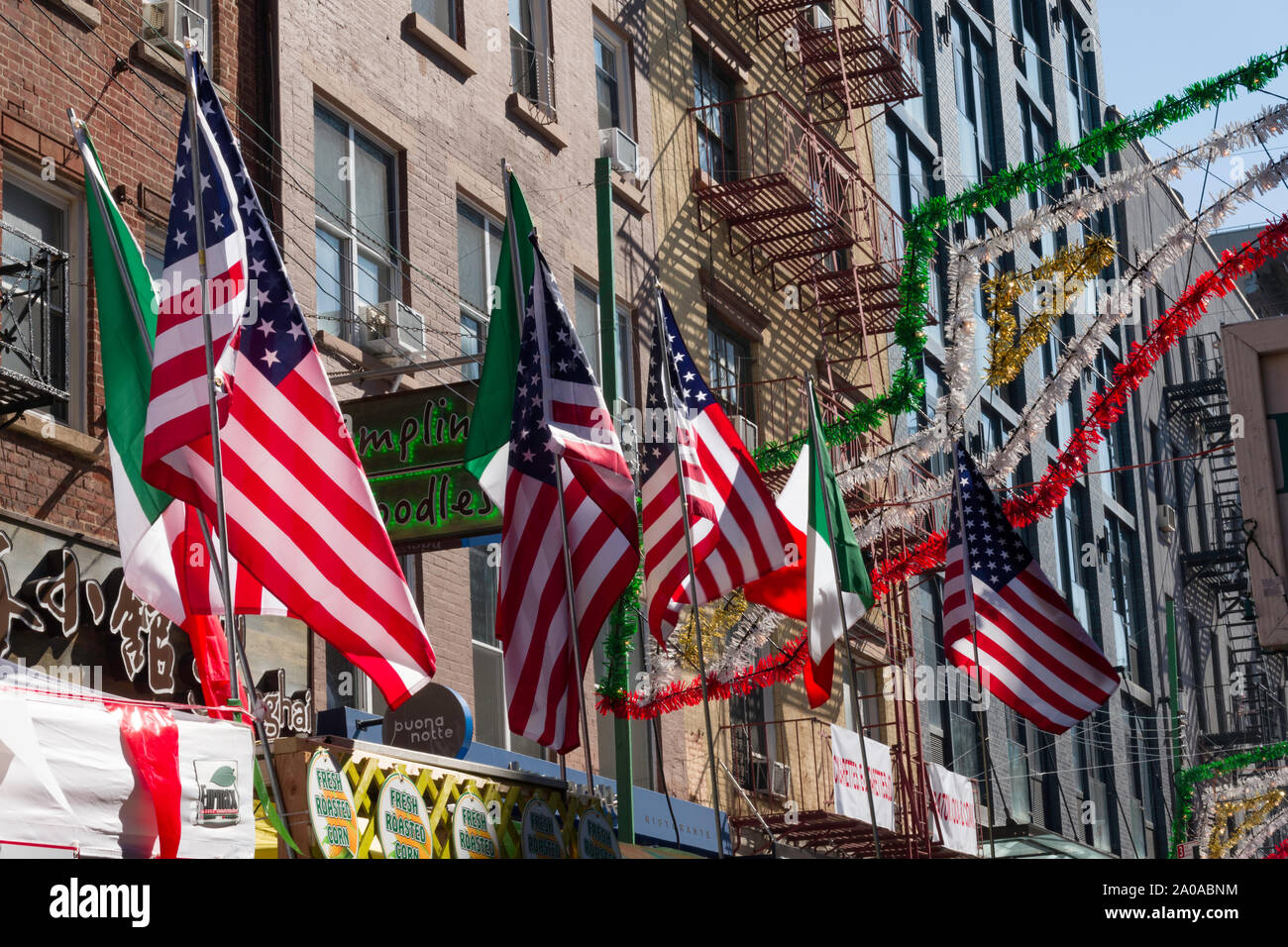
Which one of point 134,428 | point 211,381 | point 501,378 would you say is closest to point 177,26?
point 501,378

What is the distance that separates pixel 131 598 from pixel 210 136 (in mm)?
4473

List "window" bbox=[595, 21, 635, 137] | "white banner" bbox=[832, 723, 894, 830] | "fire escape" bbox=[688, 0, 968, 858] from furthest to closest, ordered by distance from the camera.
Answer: "fire escape" bbox=[688, 0, 968, 858] < "window" bbox=[595, 21, 635, 137] < "white banner" bbox=[832, 723, 894, 830]

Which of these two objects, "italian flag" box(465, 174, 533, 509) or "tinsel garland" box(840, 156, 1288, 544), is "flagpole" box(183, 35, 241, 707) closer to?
"italian flag" box(465, 174, 533, 509)

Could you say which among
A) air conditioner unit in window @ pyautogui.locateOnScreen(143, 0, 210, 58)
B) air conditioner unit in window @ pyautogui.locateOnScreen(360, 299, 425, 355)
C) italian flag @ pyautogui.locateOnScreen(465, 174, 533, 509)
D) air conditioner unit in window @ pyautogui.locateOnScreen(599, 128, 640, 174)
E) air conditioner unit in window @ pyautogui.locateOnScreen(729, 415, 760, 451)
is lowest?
italian flag @ pyautogui.locateOnScreen(465, 174, 533, 509)

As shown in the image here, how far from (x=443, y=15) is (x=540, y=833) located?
12112 millimetres

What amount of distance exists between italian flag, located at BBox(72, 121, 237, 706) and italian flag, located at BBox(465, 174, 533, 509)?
2.25m

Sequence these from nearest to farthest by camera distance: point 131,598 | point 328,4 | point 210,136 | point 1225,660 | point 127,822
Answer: point 127,822, point 210,136, point 131,598, point 328,4, point 1225,660

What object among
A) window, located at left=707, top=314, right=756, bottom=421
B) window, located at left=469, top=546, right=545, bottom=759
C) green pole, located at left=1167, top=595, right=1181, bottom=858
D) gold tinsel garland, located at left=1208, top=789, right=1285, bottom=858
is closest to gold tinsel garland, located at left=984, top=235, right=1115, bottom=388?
window, located at left=469, top=546, right=545, bottom=759

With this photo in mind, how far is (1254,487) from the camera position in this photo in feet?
27.6

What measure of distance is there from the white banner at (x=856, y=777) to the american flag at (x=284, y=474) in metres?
13.8

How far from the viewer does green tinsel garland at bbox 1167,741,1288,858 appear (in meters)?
37.1

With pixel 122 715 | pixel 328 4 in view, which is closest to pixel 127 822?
pixel 122 715

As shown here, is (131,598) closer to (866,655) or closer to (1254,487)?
(1254,487)

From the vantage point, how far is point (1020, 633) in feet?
53.3
